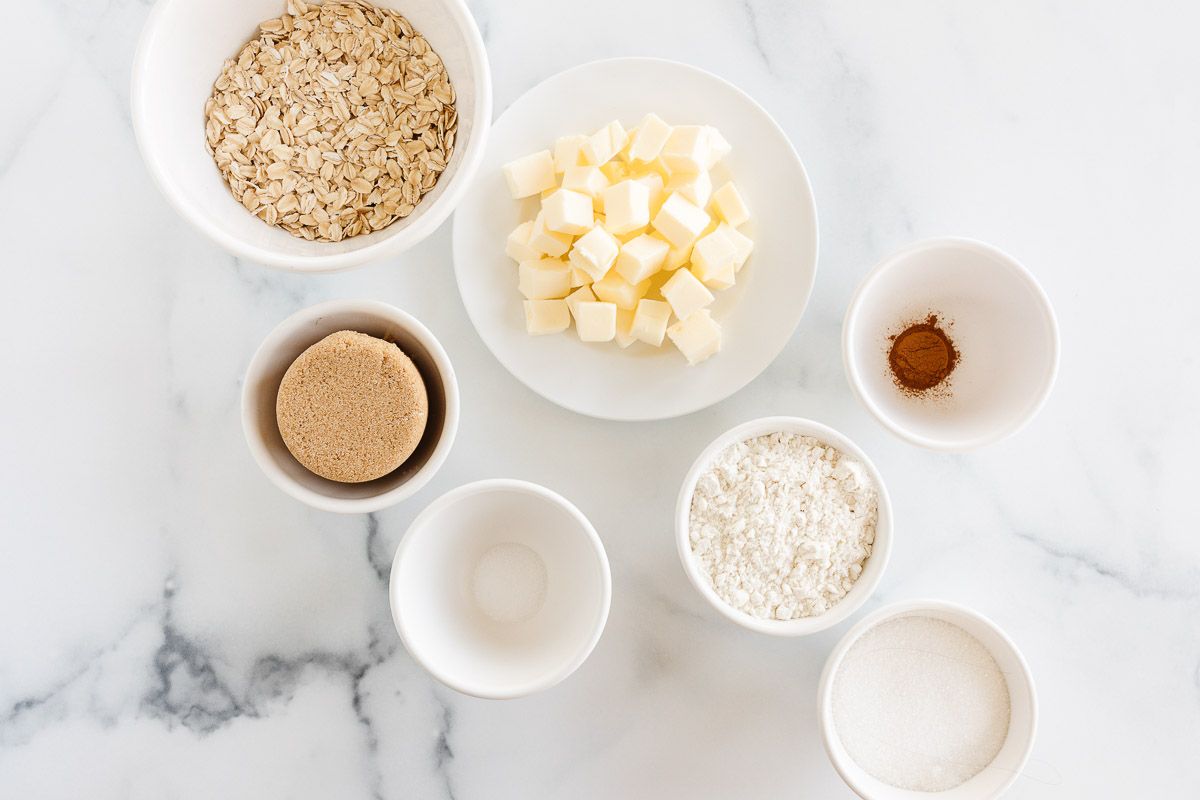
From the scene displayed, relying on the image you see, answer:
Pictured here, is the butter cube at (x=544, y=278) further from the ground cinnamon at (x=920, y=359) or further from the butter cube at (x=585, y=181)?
the ground cinnamon at (x=920, y=359)

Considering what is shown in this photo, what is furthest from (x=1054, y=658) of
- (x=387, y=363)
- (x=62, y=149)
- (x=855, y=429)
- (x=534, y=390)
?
(x=62, y=149)

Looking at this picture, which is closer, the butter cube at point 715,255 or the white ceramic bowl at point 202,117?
the white ceramic bowl at point 202,117

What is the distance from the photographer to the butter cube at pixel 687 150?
125 centimetres

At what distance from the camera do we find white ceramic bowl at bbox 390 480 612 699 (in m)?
1.24

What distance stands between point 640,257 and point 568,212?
117 mm

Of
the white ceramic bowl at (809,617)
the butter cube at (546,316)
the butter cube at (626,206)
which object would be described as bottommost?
the white ceramic bowl at (809,617)

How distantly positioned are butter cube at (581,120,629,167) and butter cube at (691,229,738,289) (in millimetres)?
178

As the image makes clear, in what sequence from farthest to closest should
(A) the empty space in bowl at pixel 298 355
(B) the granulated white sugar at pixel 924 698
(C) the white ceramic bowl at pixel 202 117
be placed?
(B) the granulated white sugar at pixel 924 698 < (A) the empty space in bowl at pixel 298 355 < (C) the white ceramic bowl at pixel 202 117

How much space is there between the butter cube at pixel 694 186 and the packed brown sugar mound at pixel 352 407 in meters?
0.45

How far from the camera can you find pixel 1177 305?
145 centimetres

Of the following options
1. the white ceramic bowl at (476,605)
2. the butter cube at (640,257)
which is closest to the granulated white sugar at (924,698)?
the white ceramic bowl at (476,605)

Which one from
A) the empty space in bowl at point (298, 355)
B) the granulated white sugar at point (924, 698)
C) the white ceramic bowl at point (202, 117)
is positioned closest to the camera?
the white ceramic bowl at point (202, 117)

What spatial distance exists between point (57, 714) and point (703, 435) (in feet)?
3.64

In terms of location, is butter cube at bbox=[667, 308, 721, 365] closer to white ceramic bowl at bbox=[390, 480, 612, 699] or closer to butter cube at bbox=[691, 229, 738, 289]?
butter cube at bbox=[691, 229, 738, 289]
